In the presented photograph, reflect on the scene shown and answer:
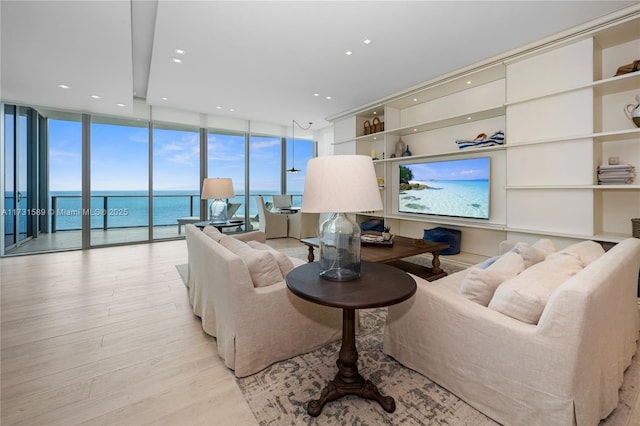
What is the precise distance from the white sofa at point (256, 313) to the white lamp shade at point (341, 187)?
0.63 meters

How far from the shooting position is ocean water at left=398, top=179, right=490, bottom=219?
401 cm

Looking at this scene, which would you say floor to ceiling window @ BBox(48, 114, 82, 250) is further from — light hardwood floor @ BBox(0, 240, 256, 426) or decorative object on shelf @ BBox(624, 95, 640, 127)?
decorative object on shelf @ BBox(624, 95, 640, 127)

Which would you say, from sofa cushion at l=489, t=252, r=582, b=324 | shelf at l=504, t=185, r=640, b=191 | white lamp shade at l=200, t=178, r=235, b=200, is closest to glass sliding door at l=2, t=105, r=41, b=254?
white lamp shade at l=200, t=178, r=235, b=200

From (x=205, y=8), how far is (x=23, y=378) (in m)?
3.04

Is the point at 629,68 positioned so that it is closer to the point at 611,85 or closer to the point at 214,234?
the point at 611,85

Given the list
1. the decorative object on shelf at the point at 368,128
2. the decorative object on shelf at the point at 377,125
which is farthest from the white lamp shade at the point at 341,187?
the decorative object on shelf at the point at 368,128

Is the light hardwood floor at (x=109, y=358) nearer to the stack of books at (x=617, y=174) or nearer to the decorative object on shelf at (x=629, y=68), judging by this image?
the stack of books at (x=617, y=174)

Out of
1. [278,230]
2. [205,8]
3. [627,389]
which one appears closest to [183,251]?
[278,230]

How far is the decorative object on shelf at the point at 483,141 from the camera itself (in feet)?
12.3

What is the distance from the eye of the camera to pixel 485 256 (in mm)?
4164

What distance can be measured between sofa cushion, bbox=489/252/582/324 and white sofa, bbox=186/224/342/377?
108 cm

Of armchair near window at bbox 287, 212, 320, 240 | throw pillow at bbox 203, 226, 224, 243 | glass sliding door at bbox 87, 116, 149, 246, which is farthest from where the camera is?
armchair near window at bbox 287, 212, 320, 240

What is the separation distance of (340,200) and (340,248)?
1.11 ft

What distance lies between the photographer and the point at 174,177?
6469mm
